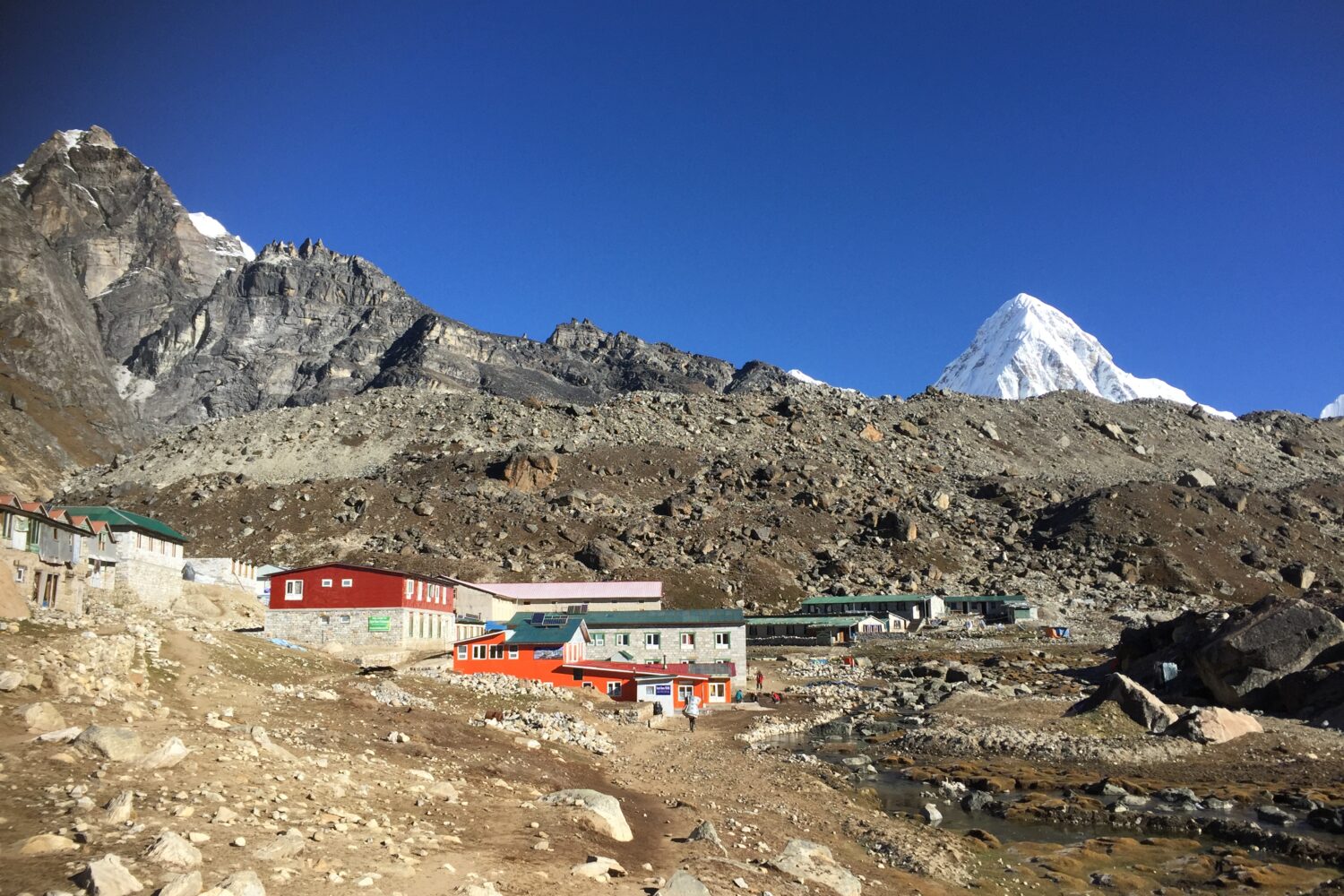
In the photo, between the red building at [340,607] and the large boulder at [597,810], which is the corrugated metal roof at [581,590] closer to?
the red building at [340,607]

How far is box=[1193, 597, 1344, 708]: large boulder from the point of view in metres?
44.5


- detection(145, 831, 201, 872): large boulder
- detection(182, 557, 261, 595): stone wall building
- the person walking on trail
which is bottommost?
the person walking on trail

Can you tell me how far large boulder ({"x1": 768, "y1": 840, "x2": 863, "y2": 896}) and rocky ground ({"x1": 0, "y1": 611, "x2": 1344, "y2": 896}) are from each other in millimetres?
94

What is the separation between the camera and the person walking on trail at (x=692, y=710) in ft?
154

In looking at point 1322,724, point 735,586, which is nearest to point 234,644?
point 1322,724

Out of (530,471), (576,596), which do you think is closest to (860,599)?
(576,596)

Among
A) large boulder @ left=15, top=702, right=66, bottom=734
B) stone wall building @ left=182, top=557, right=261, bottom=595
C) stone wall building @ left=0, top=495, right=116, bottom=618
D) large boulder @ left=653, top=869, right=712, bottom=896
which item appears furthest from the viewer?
stone wall building @ left=182, top=557, right=261, bottom=595

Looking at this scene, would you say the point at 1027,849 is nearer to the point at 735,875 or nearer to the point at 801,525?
the point at 735,875

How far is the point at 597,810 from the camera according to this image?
19.1 m

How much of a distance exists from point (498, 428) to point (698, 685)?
97118 millimetres

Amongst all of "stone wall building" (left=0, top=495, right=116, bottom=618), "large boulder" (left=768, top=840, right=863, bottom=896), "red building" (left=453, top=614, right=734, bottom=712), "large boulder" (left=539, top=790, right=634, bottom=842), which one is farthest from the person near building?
"stone wall building" (left=0, top=495, right=116, bottom=618)

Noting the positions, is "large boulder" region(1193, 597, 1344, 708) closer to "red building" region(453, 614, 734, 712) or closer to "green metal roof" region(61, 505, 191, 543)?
"red building" region(453, 614, 734, 712)

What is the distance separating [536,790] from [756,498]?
103 m

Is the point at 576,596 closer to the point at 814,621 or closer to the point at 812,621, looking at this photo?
the point at 812,621
